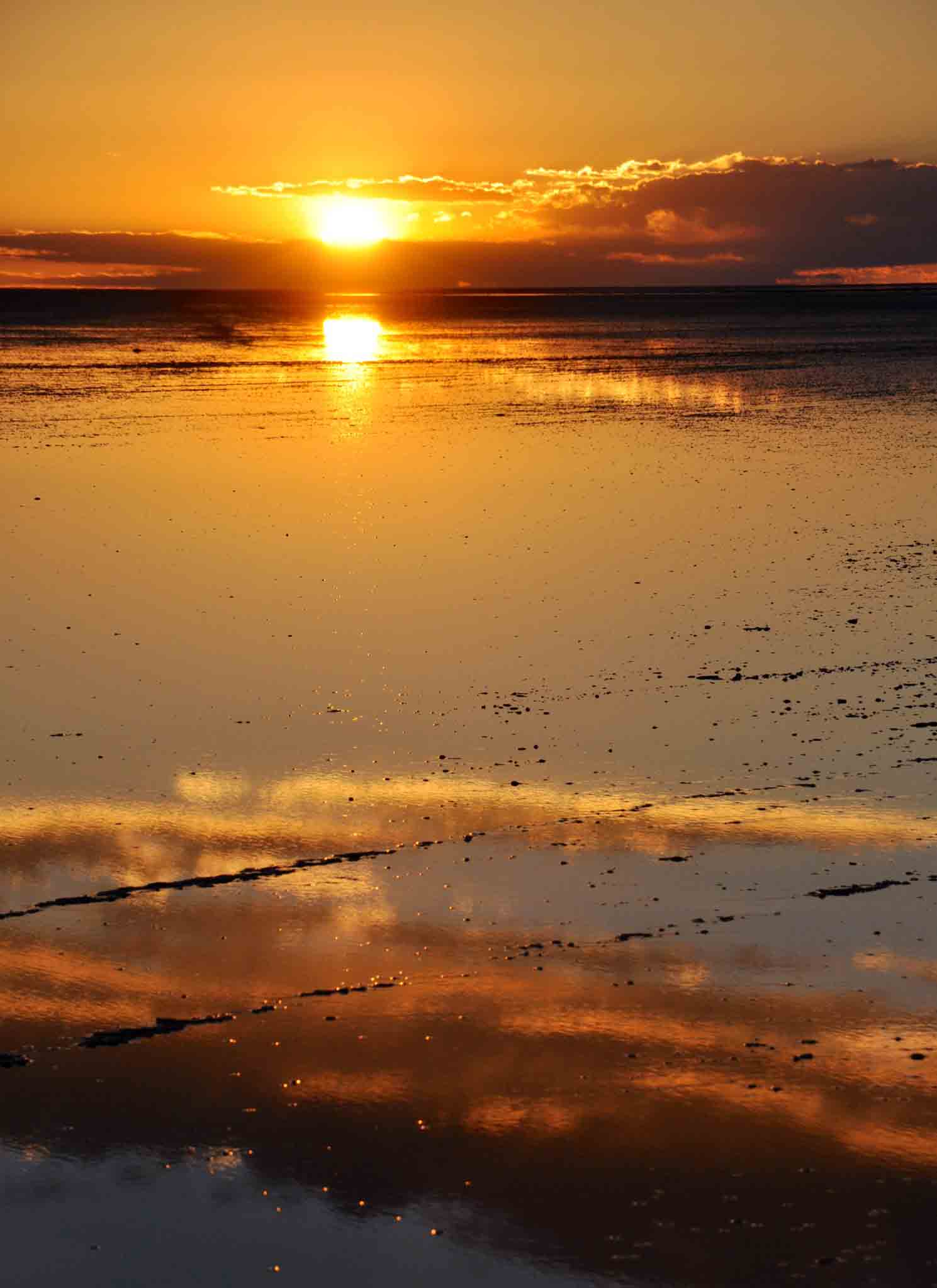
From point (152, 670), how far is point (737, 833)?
23.2ft

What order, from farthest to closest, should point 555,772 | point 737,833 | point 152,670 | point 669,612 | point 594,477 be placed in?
point 594,477 → point 669,612 → point 152,670 → point 555,772 → point 737,833

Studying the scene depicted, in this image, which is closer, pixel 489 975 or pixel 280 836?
pixel 489 975

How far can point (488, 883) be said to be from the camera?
10.0 m

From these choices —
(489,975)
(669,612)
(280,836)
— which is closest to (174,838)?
(280,836)

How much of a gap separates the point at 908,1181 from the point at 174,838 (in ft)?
19.5

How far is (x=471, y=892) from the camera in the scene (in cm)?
991

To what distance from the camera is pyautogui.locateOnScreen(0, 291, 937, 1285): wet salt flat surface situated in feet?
22.0

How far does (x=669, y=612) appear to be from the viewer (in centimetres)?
1747

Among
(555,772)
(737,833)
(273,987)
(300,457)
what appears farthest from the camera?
(300,457)

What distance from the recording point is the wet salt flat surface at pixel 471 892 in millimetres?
6691

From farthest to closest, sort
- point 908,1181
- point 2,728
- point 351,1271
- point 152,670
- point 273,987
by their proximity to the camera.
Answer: point 152,670, point 2,728, point 273,987, point 908,1181, point 351,1271

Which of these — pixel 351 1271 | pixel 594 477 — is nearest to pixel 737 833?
pixel 351 1271

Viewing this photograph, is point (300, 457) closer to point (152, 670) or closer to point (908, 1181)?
point (152, 670)

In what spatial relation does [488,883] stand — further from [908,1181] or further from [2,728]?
[2,728]
